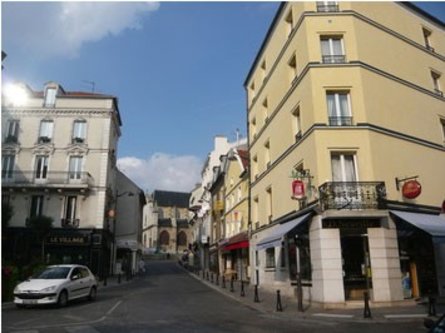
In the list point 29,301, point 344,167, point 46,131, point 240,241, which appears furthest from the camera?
point 46,131

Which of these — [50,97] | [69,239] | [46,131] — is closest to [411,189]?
[69,239]

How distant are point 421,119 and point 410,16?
544 cm

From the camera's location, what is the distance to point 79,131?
3195cm

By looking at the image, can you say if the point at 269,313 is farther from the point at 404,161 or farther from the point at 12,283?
the point at 12,283

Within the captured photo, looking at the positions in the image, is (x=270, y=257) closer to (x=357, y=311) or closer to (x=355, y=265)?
(x=355, y=265)

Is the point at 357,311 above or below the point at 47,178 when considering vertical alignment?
below

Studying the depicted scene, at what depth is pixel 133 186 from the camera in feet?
134

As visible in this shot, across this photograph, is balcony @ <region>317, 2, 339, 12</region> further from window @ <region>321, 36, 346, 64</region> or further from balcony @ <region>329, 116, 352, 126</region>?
balcony @ <region>329, 116, 352, 126</region>

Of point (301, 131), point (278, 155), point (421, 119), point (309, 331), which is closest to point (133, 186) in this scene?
point (278, 155)

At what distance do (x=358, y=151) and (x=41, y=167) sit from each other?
1031 inches

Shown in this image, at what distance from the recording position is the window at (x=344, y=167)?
14116 millimetres

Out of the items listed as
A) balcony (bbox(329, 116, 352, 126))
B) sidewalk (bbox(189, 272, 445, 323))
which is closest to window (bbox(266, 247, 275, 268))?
sidewalk (bbox(189, 272, 445, 323))

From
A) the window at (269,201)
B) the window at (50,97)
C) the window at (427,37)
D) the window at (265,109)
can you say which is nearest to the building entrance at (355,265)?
the window at (269,201)

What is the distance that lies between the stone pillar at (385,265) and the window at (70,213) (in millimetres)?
23650
